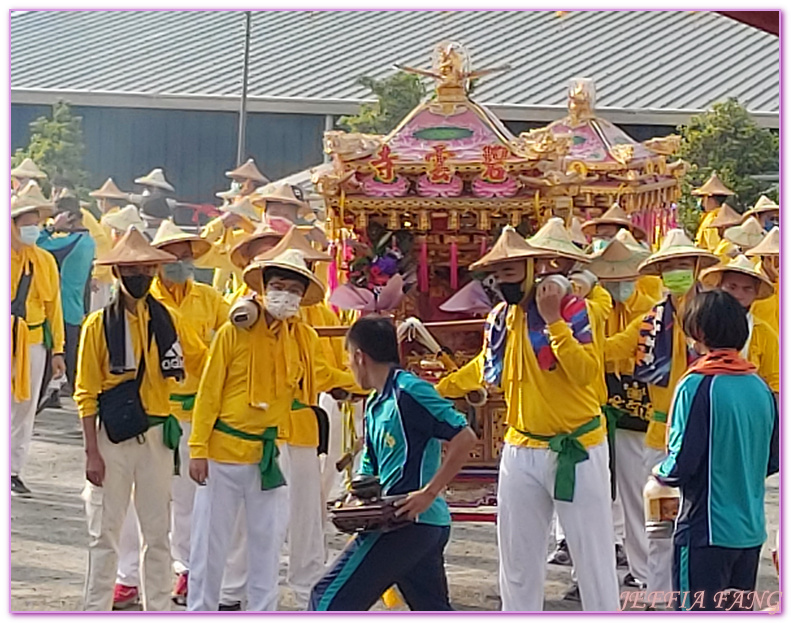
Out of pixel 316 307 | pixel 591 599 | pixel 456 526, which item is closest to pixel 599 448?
pixel 591 599

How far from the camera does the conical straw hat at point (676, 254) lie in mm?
5422

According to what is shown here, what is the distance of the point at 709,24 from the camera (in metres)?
17.2

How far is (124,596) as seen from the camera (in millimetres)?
5652

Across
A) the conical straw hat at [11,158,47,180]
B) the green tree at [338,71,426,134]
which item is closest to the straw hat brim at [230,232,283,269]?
the conical straw hat at [11,158,47,180]

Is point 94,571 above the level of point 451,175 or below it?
below

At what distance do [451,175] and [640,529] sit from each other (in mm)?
1729

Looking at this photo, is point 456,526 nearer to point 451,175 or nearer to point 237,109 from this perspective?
point 451,175

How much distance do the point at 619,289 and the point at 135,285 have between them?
2080mm

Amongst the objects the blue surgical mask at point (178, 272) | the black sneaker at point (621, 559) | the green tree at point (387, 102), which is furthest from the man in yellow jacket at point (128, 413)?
the green tree at point (387, 102)

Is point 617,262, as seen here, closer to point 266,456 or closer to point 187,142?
point 266,456

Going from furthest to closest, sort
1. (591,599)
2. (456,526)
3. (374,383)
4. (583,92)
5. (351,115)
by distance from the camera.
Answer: (351,115)
(583,92)
(456,526)
(591,599)
(374,383)

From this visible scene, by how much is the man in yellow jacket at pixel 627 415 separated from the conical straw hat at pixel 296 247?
1.18 metres

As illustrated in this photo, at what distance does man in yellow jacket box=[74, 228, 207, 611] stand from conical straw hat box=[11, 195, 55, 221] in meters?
2.30

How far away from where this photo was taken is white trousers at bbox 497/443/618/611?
471cm
